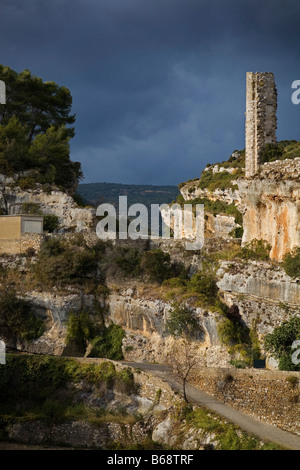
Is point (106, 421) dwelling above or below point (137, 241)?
below

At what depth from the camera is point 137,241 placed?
104 feet

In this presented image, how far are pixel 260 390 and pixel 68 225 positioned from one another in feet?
56.9

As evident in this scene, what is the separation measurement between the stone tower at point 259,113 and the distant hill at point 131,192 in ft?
188

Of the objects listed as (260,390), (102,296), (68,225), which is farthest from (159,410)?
(68,225)

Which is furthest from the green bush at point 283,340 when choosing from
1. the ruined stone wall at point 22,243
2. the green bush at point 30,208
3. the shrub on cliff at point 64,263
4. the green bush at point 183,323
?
the green bush at point 30,208

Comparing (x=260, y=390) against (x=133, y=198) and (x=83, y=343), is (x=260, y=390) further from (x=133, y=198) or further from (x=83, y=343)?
(x=133, y=198)

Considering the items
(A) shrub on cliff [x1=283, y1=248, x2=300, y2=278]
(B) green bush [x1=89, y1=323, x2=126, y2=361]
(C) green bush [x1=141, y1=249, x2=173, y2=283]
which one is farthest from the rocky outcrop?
(A) shrub on cliff [x1=283, y1=248, x2=300, y2=278]

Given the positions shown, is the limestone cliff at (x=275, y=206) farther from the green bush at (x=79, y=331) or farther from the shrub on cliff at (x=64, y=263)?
the green bush at (x=79, y=331)

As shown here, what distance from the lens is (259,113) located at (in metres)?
32.2

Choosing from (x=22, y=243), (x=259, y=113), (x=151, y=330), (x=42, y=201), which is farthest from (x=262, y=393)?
(x=42, y=201)

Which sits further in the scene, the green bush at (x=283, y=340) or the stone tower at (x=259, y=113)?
the stone tower at (x=259, y=113)

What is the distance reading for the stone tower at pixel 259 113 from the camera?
1260 inches

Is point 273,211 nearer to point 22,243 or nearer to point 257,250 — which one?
point 257,250
